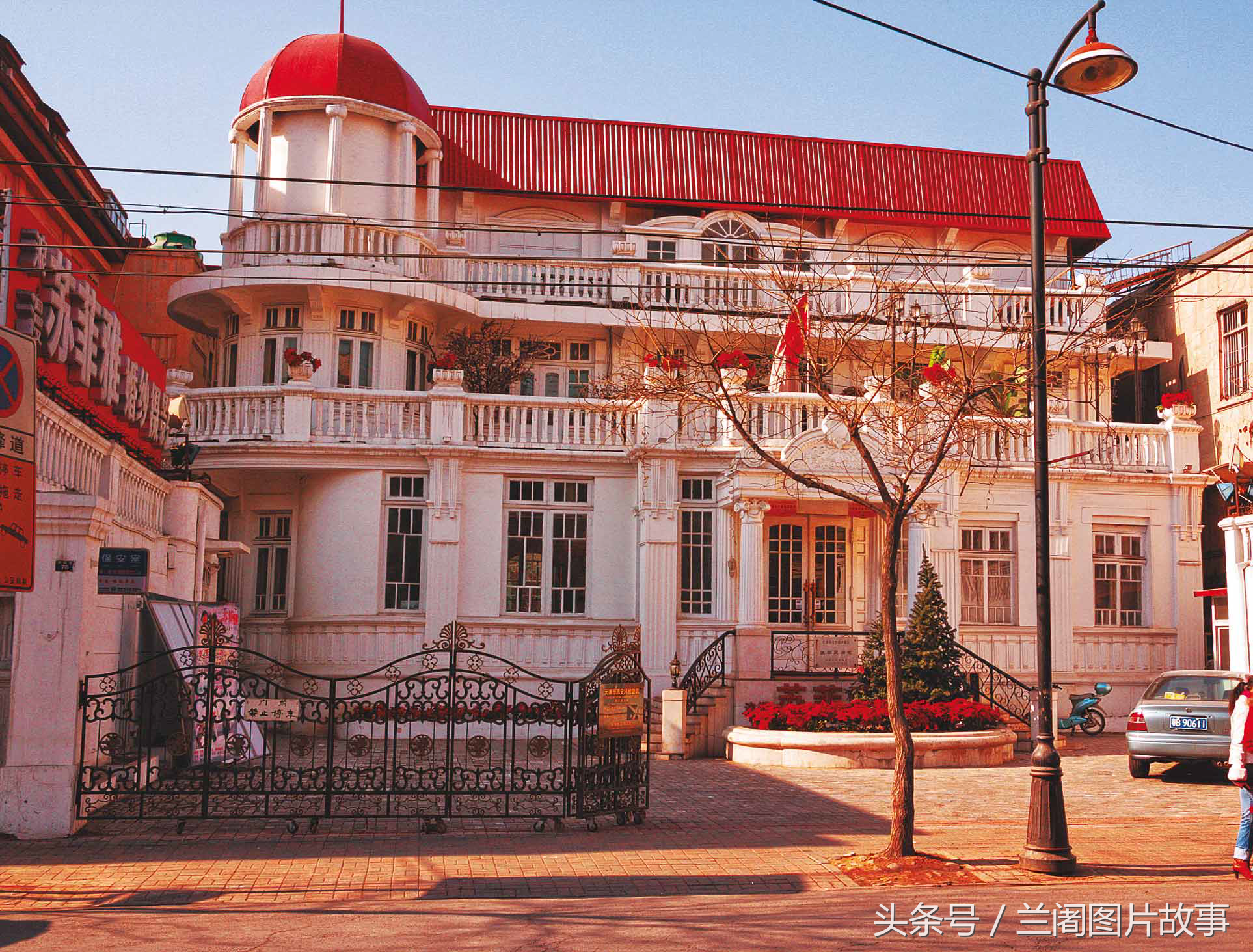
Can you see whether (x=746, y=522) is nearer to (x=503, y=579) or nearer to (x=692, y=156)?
(x=503, y=579)

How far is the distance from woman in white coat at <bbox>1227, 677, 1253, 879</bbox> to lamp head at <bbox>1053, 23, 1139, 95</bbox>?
221 inches

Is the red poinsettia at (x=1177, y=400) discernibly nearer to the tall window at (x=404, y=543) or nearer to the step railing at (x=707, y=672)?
the step railing at (x=707, y=672)

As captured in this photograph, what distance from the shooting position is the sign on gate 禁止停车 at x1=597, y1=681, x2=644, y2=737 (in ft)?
42.3

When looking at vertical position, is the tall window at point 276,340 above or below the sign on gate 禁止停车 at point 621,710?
above

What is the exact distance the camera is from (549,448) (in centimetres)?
2289

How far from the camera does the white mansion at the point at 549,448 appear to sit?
2216 cm

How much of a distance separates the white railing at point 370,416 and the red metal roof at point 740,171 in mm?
6012

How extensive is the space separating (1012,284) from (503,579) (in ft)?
45.0

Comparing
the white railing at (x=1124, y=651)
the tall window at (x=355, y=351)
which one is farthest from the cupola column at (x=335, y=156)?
the white railing at (x=1124, y=651)

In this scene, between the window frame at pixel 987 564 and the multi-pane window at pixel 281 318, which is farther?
the multi-pane window at pixel 281 318

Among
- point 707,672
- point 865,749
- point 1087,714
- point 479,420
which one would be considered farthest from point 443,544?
point 1087,714

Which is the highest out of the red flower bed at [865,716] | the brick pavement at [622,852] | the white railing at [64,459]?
the white railing at [64,459]

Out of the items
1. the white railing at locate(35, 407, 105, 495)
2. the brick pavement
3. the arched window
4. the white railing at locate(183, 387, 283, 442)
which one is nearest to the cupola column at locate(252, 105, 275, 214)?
the white railing at locate(183, 387, 283, 442)

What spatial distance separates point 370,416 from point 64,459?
923 centimetres
